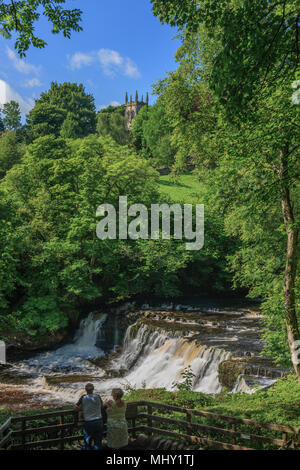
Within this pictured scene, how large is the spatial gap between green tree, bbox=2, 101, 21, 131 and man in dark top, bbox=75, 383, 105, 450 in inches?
2919

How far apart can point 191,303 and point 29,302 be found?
463 inches

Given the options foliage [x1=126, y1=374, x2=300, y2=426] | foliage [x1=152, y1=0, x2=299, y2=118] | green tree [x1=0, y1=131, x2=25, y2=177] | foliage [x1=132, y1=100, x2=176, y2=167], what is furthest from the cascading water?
foliage [x1=132, y1=100, x2=176, y2=167]

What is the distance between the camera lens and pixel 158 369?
1739 centimetres

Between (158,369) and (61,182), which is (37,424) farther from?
(61,182)

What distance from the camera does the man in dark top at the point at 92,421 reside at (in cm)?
609

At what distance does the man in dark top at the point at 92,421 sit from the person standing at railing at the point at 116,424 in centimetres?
22

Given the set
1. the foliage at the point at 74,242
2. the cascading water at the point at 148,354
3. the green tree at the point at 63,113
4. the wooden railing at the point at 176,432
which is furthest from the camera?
the green tree at the point at 63,113

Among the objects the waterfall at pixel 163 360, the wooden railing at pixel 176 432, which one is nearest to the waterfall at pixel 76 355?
the waterfall at pixel 163 360

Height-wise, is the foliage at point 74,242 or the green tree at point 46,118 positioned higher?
the green tree at point 46,118

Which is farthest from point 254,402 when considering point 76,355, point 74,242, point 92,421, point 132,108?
point 132,108

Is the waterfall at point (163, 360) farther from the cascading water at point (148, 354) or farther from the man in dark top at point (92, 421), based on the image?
the man in dark top at point (92, 421)

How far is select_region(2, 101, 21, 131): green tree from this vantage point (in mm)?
72062

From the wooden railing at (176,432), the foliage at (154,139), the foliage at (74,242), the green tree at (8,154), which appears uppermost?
the foliage at (154,139)
